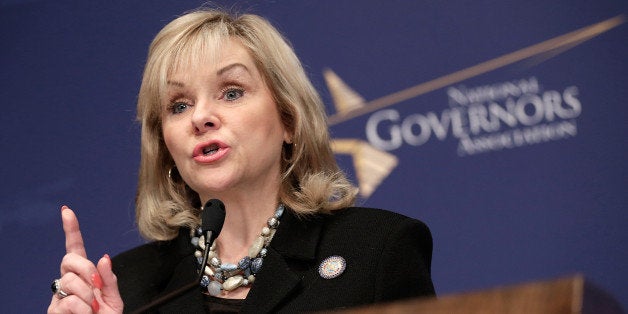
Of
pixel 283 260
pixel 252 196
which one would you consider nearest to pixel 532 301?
pixel 283 260

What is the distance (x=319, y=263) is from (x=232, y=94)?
407 mm

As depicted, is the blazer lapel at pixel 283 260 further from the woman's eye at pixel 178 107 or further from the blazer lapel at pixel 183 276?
the woman's eye at pixel 178 107

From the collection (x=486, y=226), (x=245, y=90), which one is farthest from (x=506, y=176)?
(x=245, y=90)

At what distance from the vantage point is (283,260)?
6.77ft

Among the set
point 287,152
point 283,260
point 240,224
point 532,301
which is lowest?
point 532,301

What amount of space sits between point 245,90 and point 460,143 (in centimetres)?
87

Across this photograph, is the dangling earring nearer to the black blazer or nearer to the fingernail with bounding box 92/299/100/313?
the black blazer

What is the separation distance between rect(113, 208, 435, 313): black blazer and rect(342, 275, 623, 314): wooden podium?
95 cm

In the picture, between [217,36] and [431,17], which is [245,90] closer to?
[217,36]

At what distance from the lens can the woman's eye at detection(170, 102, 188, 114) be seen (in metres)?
2.15

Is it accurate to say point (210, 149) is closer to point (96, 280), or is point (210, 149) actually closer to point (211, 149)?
point (211, 149)

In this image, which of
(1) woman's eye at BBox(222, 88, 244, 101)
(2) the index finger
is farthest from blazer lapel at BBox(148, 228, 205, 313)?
(1) woman's eye at BBox(222, 88, 244, 101)

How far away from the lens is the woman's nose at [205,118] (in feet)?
6.75

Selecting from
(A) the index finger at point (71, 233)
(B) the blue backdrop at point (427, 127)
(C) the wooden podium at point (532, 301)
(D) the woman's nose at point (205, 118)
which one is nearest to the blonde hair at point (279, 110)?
(D) the woman's nose at point (205, 118)
